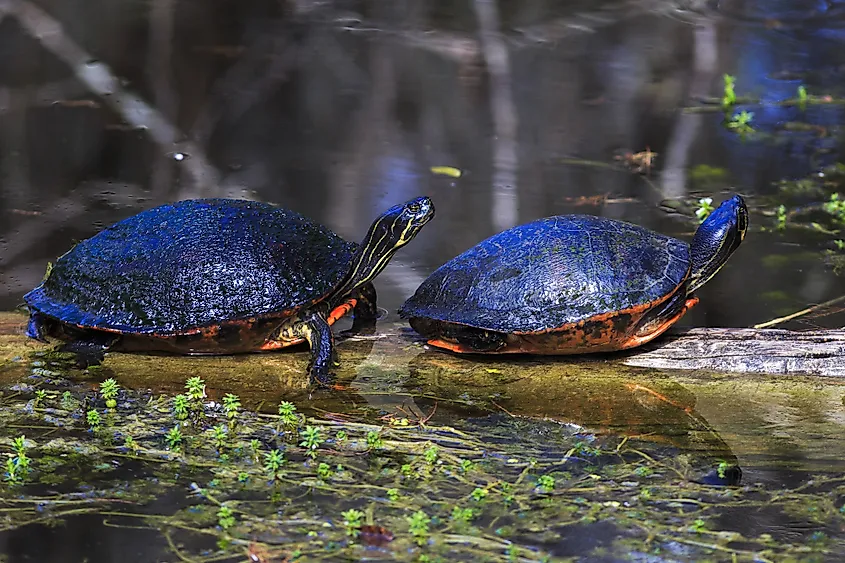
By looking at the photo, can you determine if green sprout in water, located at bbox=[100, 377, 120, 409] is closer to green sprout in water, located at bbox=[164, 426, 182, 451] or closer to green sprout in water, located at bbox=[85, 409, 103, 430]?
green sprout in water, located at bbox=[85, 409, 103, 430]

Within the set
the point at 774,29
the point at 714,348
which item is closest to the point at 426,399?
the point at 714,348

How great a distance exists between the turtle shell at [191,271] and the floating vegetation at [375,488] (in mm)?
423

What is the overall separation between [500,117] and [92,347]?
18.5 ft

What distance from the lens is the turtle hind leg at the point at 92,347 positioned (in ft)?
13.9

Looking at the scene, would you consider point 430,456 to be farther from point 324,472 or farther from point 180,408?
point 180,408

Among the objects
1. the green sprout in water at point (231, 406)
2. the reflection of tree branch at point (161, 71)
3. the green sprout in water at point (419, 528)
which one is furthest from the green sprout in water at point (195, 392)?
the reflection of tree branch at point (161, 71)

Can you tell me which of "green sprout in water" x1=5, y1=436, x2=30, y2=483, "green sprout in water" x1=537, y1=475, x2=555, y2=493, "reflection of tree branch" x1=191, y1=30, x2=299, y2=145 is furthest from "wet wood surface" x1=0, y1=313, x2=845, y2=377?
"reflection of tree branch" x1=191, y1=30, x2=299, y2=145

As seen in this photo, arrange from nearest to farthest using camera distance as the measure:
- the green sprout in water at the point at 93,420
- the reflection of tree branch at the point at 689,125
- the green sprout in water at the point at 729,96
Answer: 1. the green sprout in water at the point at 93,420
2. the reflection of tree branch at the point at 689,125
3. the green sprout in water at the point at 729,96

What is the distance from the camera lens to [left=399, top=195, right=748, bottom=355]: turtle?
4129 mm

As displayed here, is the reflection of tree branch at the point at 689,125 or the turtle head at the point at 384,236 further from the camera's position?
the reflection of tree branch at the point at 689,125

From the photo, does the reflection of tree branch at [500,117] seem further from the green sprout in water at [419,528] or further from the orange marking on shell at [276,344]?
the green sprout in water at [419,528]

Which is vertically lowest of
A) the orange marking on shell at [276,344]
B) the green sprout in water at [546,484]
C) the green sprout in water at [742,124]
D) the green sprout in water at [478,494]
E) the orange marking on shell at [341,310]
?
the green sprout in water at [478,494]

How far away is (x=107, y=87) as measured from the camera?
950cm

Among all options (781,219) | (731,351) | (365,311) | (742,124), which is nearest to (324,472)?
(365,311)
